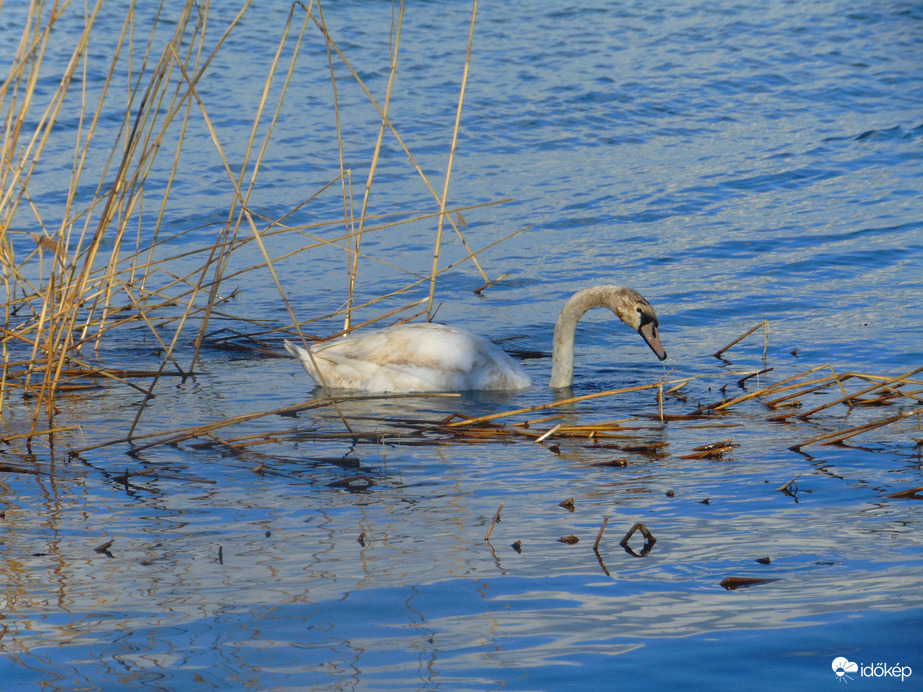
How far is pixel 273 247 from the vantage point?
964 centimetres

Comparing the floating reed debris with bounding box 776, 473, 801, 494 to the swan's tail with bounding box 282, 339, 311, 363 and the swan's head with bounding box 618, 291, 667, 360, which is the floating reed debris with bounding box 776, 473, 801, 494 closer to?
the swan's head with bounding box 618, 291, 667, 360

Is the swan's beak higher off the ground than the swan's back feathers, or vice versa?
the swan's beak

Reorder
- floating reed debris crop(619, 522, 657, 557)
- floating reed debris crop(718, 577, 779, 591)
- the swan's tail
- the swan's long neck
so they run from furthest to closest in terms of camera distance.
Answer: the swan's long neck < the swan's tail < floating reed debris crop(619, 522, 657, 557) < floating reed debris crop(718, 577, 779, 591)

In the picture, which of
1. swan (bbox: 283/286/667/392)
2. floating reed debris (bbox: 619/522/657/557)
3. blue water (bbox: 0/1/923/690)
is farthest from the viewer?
swan (bbox: 283/286/667/392)

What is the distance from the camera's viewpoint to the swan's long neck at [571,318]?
252 inches

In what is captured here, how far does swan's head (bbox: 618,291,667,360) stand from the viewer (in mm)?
6316

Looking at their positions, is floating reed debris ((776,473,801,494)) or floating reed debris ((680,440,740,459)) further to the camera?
floating reed debris ((680,440,740,459))

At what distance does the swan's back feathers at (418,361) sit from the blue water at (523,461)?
10.5 inches

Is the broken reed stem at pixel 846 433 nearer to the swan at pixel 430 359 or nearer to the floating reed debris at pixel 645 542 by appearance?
the floating reed debris at pixel 645 542

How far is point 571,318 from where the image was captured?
648cm

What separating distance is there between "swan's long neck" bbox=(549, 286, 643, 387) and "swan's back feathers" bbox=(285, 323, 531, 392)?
0.32 metres

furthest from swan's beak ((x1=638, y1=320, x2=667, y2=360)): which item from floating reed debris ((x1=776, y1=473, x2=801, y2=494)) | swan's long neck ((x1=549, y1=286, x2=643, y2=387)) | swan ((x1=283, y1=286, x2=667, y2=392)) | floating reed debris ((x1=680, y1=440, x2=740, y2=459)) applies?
floating reed debris ((x1=776, y1=473, x2=801, y2=494))

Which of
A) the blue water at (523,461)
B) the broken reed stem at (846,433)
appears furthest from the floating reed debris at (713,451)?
the broken reed stem at (846,433)

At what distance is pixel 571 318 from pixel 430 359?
88 cm
